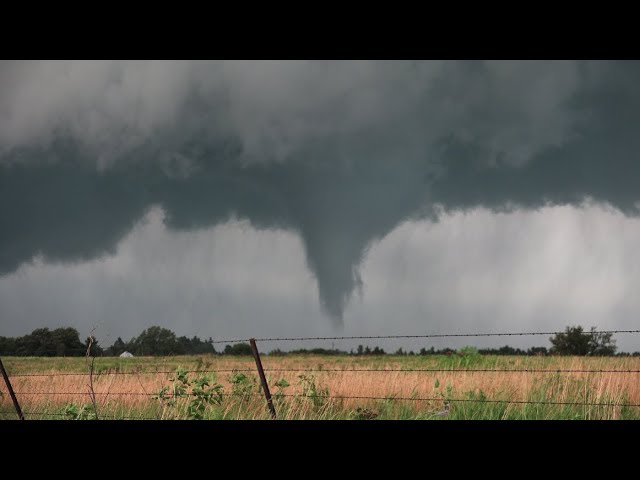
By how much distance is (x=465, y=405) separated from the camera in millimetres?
9086

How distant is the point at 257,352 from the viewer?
8.91 metres

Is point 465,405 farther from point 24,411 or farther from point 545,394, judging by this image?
point 24,411
